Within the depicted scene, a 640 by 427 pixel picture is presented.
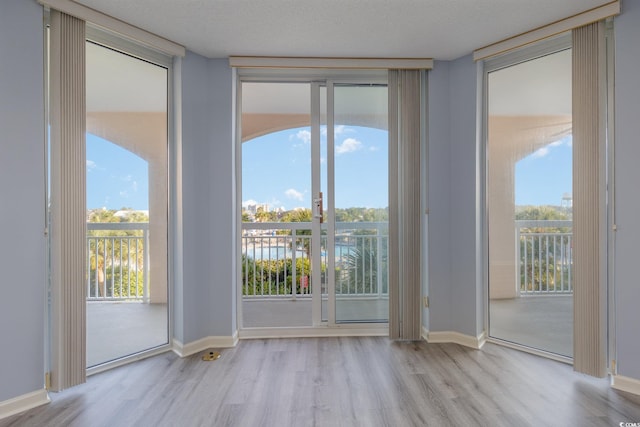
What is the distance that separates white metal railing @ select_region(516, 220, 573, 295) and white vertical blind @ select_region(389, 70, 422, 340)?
0.82 meters

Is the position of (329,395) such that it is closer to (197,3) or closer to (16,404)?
(16,404)

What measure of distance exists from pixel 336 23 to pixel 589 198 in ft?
6.99

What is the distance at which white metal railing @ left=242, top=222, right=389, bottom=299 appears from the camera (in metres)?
3.27

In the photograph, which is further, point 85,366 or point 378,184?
point 378,184

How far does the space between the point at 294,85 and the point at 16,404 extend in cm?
314

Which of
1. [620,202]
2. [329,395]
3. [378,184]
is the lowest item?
[329,395]

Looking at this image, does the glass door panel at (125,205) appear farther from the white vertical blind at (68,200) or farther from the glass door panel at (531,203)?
the glass door panel at (531,203)

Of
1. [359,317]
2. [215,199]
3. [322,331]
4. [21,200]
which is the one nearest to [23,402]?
[21,200]

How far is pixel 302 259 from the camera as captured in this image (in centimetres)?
448

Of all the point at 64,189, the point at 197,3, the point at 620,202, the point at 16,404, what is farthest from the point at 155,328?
the point at 620,202

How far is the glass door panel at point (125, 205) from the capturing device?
2.52m

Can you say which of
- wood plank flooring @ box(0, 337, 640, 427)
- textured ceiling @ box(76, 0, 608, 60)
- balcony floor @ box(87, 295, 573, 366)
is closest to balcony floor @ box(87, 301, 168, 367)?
balcony floor @ box(87, 295, 573, 366)

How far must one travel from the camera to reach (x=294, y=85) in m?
3.44

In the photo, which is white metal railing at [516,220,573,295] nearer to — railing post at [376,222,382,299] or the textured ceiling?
railing post at [376,222,382,299]
